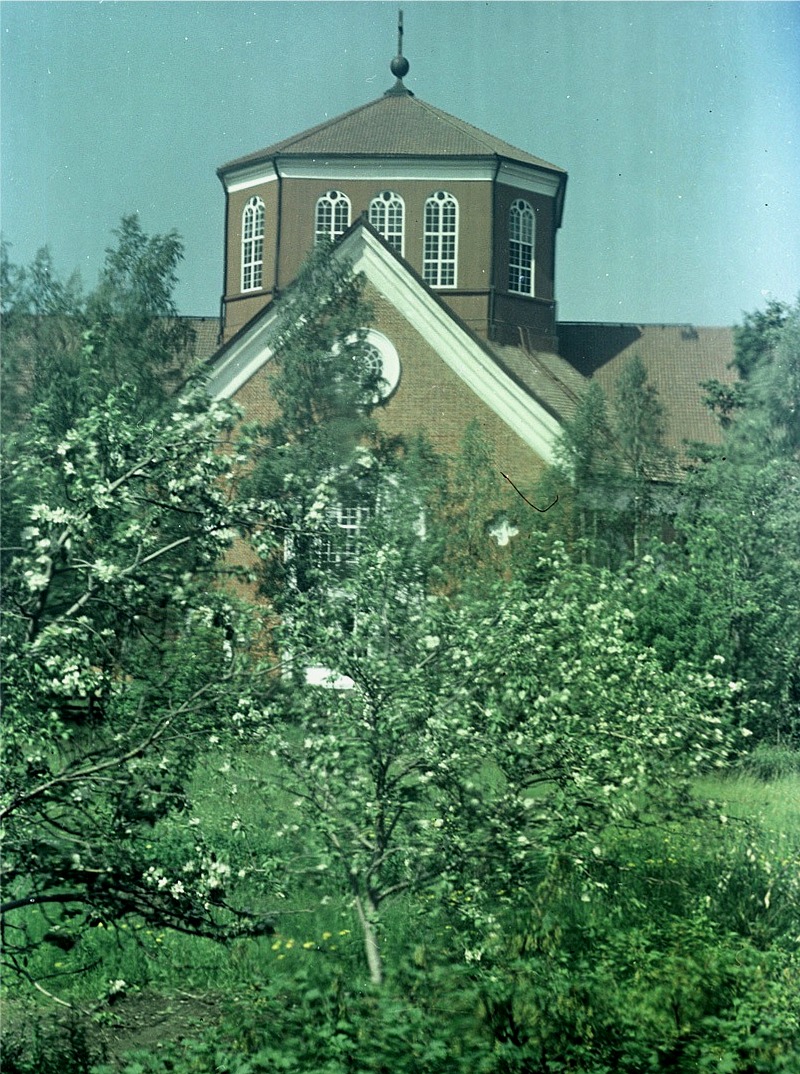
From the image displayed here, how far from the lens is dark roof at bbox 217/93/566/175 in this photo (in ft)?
18.7

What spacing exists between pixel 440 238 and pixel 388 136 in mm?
597

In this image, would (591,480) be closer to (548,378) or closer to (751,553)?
(548,378)

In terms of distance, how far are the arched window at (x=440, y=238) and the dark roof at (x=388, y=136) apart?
0.28 metres

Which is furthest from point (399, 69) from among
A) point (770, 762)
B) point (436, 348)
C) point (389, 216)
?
point (770, 762)

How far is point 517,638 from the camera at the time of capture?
17.3 ft

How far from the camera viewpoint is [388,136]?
5719 millimetres

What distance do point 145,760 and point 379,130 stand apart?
3250mm

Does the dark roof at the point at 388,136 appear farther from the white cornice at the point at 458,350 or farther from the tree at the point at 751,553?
the tree at the point at 751,553

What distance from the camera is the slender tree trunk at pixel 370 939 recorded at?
4.94 m

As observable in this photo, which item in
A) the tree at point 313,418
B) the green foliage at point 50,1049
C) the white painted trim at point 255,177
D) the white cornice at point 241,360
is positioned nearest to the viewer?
the green foliage at point 50,1049

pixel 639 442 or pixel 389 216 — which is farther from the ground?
pixel 389 216

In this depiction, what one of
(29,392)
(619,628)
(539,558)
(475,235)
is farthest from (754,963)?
(29,392)

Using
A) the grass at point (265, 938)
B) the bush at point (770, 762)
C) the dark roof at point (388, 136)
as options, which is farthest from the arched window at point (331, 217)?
Answer: the bush at point (770, 762)

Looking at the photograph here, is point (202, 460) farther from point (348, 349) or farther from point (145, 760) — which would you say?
point (145, 760)
